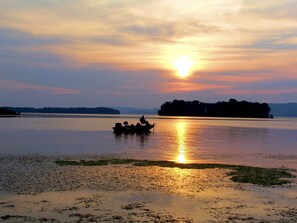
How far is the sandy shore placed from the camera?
15086 millimetres

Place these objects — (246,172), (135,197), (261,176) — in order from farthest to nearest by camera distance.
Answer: (246,172)
(261,176)
(135,197)

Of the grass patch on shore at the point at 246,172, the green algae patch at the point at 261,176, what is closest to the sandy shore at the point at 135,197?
the green algae patch at the point at 261,176

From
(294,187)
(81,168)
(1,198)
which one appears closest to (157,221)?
(1,198)

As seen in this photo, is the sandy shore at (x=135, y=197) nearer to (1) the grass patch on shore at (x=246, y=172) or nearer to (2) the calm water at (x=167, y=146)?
(1) the grass patch on shore at (x=246, y=172)

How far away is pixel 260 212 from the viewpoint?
1612cm

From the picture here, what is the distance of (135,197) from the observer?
18578 millimetres

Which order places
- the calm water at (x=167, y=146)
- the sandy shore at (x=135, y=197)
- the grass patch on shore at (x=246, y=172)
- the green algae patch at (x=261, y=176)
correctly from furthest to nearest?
Answer: 1. the calm water at (x=167, y=146)
2. the grass patch on shore at (x=246, y=172)
3. the green algae patch at (x=261, y=176)
4. the sandy shore at (x=135, y=197)

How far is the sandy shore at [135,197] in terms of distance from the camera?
15.1m

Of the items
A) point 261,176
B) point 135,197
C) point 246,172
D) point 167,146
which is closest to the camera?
point 135,197

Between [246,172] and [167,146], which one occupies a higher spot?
[246,172]

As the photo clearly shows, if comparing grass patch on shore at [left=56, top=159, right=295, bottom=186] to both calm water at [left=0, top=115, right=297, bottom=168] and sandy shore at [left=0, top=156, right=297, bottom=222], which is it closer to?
sandy shore at [left=0, top=156, right=297, bottom=222]

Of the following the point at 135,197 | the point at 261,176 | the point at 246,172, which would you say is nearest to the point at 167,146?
the point at 246,172

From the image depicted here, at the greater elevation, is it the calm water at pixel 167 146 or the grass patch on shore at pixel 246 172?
the grass patch on shore at pixel 246 172

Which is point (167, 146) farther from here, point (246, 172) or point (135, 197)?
point (135, 197)
